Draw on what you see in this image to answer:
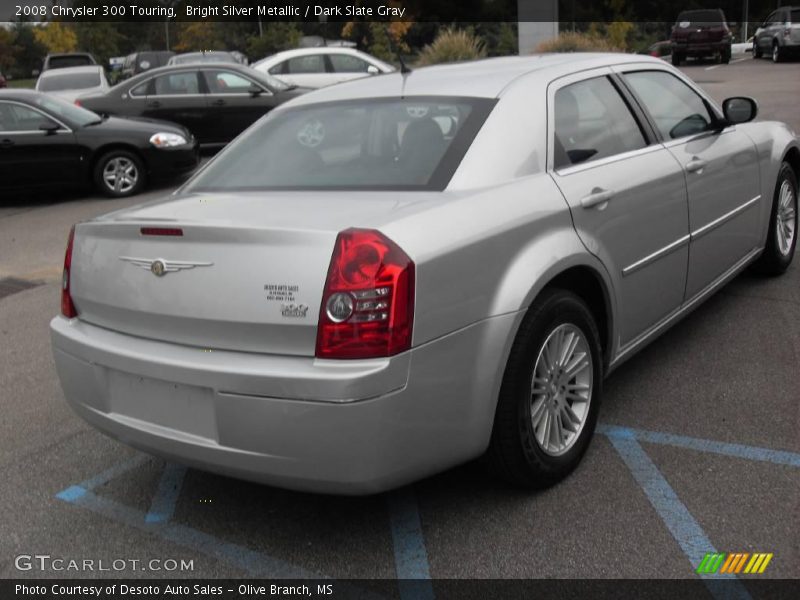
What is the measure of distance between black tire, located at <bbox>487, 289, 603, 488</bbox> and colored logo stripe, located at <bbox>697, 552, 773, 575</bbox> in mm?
658

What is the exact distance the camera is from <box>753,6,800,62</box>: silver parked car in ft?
99.1

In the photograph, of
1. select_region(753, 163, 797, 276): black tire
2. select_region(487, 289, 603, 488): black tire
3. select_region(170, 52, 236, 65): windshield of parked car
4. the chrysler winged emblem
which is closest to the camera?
the chrysler winged emblem

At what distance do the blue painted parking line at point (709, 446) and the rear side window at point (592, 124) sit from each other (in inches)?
45.9

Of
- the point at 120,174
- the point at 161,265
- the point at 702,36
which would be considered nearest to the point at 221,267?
the point at 161,265

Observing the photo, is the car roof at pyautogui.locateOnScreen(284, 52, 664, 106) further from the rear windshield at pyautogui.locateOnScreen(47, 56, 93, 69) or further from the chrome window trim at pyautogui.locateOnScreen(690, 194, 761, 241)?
the rear windshield at pyautogui.locateOnScreen(47, 56, 93, 69)

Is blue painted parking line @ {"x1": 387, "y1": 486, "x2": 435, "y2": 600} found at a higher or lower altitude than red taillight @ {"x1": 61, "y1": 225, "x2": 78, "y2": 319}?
lower

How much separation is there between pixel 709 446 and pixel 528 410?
955 mm

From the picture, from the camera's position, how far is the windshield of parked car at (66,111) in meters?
11.6

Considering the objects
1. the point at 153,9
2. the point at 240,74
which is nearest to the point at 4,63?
the point at 153,9

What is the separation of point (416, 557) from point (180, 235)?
1.34 meters

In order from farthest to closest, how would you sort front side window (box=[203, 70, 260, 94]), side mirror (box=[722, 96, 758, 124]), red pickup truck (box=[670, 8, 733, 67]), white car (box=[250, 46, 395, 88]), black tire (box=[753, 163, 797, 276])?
red pickup truck (box=[670, 8, 733, 67]) → white car (box=[250, 46, 395, 88]) → front side window (box=[203, 70, 260, 94]) → black tire (box=[753, 163, 797, 276]) → side mirror (box=[722, 96, 758, 124])

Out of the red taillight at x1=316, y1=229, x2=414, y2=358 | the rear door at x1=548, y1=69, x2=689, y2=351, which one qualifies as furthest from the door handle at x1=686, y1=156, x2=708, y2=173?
the red taillight at x1=316, y1=229, x2=414, y2=358

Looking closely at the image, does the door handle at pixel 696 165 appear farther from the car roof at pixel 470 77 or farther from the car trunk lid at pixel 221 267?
the car trunk lid at pixel 221 267

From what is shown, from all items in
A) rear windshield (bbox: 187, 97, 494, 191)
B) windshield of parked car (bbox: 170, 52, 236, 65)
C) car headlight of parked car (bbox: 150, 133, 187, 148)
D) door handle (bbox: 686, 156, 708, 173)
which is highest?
windshield of parked car (bbox: 170, 52, 236, 65)
